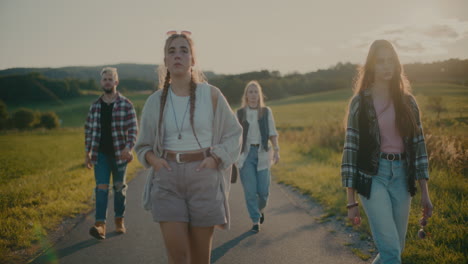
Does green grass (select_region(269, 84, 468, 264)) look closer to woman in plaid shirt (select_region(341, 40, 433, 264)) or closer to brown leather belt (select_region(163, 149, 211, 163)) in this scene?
woman in plaid shirt (select_region(341, 40, 433, 264))

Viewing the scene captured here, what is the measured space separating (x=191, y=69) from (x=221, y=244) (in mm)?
2719

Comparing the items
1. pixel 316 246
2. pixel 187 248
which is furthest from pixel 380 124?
pixel 316 246

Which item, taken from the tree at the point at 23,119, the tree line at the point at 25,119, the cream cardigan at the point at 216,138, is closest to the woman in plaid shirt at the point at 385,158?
the cream cardigan at the point at 216,138

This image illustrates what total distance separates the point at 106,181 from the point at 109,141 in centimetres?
60

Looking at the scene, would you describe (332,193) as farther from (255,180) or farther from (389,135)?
(389,135)

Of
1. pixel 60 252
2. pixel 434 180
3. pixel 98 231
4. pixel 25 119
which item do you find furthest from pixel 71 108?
pixel 434 180

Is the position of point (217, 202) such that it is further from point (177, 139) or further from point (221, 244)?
point (221, 244)

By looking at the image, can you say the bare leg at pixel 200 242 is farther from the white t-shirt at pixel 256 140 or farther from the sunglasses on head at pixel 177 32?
the white t-shirt at pixel 256 140

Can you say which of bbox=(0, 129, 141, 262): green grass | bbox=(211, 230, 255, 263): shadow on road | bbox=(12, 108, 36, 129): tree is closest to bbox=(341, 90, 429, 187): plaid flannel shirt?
bbox=(211, 230, 255, 263): shadow on road

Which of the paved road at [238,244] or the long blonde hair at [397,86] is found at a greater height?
the long blonde hair at [397,86]

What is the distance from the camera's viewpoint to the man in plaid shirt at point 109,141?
5109 millimetres

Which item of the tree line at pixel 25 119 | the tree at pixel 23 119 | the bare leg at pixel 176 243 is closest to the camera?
the bare leg at pixel 176 243

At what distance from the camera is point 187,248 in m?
2.60

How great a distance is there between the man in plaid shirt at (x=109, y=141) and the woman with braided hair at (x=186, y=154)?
2533 millimetres
